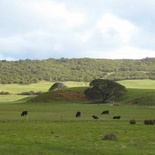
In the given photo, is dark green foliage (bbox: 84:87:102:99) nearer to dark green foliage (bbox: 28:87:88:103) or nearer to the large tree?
the large tree

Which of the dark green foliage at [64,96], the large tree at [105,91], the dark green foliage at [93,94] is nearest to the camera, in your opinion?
the large tree at [105,91]

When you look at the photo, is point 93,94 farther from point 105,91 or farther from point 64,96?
point 64,96

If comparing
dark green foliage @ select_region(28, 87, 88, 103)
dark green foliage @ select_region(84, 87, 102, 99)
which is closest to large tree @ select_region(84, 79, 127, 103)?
dark green foliage @ select_region(84, 87, 102, 99)

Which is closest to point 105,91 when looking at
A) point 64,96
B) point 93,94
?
point 93,94

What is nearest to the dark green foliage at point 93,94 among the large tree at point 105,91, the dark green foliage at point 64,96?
the large tree at point 105,91

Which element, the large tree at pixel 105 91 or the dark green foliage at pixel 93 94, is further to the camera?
the dark green foliage at pixel 93 94

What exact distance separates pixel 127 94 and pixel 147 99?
18.3 metres

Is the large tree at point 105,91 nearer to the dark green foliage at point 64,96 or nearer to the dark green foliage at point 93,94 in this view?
the dark green foliage at point 93,94

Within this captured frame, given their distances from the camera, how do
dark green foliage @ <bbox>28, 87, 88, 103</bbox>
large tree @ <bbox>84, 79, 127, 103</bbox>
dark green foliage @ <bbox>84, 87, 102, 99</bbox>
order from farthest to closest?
dark green foliage @ <bbox>28, 87, 88, 103</bbox>
dark green foliage @ <bbox>84, 87, 102, 99</bbox>
large tree @ <bbox>84, 79, 127, 103</bbox>

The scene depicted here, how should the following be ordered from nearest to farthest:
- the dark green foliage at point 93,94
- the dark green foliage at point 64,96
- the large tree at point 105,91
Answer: the large tree at point 105,91 < the dark green foliage at point 93,94 < the dark green foliage at point 64,96

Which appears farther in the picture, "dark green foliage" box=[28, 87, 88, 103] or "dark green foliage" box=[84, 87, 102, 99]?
"dark green foliage" box=[28, 87, 88, 103]

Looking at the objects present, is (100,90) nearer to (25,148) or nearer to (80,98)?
(80,98)

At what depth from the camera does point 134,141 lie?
83.0 ft

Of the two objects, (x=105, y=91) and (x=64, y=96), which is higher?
(x=105, y=91)
